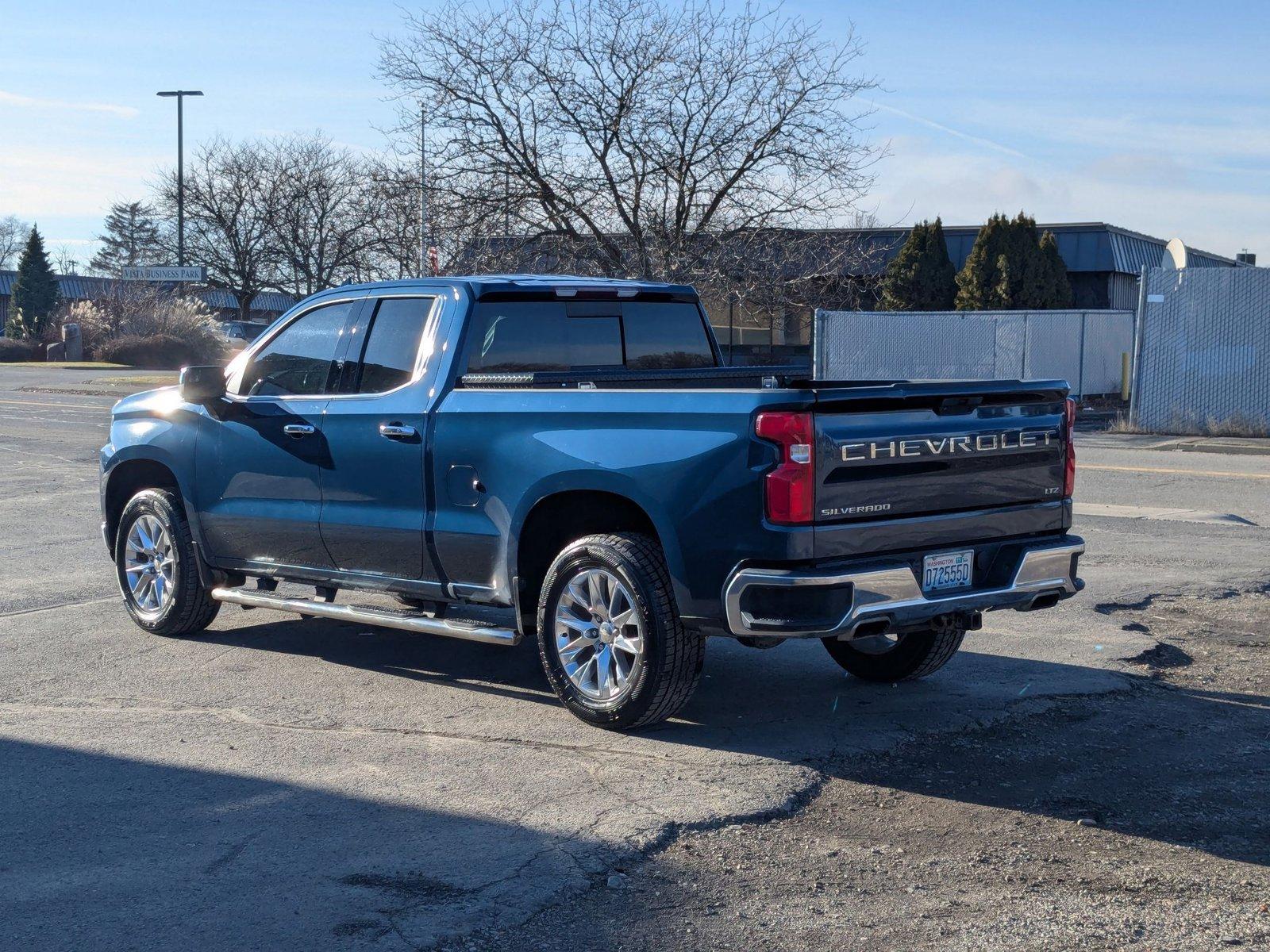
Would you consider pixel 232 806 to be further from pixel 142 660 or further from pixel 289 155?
pixel 289 155

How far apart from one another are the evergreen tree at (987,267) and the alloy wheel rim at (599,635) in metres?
30.8

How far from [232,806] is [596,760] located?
1409 millimetres

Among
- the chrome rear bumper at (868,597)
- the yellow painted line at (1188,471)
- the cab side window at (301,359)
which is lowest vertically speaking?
the yellow painted line at (1188,471)

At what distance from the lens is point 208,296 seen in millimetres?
72125

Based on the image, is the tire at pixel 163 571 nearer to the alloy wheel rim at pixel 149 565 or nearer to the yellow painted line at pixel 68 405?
the alloy wheel rim at pixel 149 565

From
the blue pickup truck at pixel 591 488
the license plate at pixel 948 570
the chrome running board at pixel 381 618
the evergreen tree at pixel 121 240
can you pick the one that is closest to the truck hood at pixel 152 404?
the blue pickup truck at pixel 591 488

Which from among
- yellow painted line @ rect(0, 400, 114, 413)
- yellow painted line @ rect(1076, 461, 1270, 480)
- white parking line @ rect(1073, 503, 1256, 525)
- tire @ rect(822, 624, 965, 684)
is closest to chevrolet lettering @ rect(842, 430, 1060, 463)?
tire @ rect(822, 624, 965, 684)

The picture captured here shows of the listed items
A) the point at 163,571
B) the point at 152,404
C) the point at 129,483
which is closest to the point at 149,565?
the point at 163,571

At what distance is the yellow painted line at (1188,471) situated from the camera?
16406 millimetres

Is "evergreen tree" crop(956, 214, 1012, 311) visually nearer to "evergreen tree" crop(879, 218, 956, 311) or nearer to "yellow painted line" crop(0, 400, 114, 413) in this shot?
"evergreen tree" crop(879, 218, 956, 311)

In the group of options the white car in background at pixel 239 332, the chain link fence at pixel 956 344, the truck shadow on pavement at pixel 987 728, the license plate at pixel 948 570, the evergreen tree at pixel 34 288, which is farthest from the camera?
the evergreen tree at pixel 34 288

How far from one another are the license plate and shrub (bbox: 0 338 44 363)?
57.7 m

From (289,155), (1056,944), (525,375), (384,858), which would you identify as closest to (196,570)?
(525,375)

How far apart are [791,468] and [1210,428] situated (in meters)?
19.7
